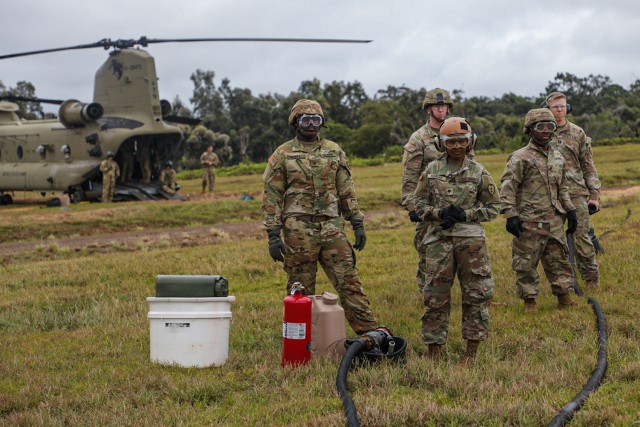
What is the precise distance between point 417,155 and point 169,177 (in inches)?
891

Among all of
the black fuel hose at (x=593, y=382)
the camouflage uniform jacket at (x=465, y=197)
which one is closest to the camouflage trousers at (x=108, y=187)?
the camouflage uniform jacket at (x=465, y=197)

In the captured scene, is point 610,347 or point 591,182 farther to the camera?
point 591,182

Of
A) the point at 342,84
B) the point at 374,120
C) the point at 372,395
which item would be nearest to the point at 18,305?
the point at 372,395

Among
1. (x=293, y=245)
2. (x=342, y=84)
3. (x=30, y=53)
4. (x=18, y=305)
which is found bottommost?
(x=18, y=305)

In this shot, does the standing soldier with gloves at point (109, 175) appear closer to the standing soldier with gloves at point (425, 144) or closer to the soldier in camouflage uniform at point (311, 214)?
the standing soldier with gloves at point (425, 144)

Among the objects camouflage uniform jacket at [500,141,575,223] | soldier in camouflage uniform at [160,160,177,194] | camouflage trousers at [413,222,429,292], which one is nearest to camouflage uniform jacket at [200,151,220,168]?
soldier in camouflage uniform at [160,160,177,194]

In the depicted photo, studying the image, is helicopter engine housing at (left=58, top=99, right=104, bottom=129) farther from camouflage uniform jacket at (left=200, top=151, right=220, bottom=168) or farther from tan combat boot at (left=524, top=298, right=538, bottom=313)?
tan combat boot at (left=524, top=298, right=538, bottom=313)

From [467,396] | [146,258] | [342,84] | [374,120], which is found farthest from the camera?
[342,84]

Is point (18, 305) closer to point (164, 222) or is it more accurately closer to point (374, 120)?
point (164, 222)

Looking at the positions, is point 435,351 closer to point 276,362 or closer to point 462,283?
point 462,283

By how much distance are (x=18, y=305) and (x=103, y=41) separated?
1526 cm

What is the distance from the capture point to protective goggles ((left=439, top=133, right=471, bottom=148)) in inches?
242

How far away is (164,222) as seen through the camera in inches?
835

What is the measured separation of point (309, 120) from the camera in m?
6.74
